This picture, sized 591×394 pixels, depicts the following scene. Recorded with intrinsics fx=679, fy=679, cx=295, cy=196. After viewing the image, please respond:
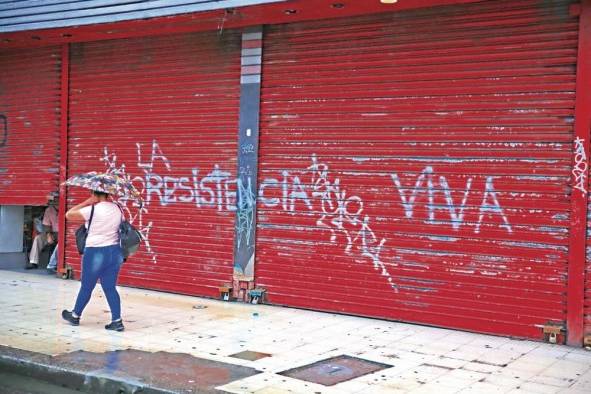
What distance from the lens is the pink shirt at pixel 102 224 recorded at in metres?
7.25

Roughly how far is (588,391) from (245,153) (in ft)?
17.4

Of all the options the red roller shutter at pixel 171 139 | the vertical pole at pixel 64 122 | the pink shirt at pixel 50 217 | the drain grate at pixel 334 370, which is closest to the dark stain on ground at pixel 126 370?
the drain grate at pixel 334 370

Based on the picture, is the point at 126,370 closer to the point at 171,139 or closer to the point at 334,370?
the point at 334,370

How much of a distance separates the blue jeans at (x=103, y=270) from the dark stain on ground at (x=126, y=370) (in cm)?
102

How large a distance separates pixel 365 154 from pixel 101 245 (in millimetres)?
3327

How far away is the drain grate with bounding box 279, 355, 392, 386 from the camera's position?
578 centimetres

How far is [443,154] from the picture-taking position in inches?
311

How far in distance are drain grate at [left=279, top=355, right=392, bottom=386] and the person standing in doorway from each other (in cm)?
704

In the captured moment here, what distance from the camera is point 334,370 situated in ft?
19.9

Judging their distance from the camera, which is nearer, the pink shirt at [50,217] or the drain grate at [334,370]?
the drain grate at [334,370]

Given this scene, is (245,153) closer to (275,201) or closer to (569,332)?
(275,201)

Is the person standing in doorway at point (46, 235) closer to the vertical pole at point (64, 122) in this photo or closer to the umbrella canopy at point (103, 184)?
the vertical pole at point (64, 122)

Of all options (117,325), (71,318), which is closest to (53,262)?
(71,318)

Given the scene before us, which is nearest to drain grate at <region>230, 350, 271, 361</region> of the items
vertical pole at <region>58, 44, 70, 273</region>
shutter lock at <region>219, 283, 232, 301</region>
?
shutter lock at <region>219, 283, 232, 301</region>
